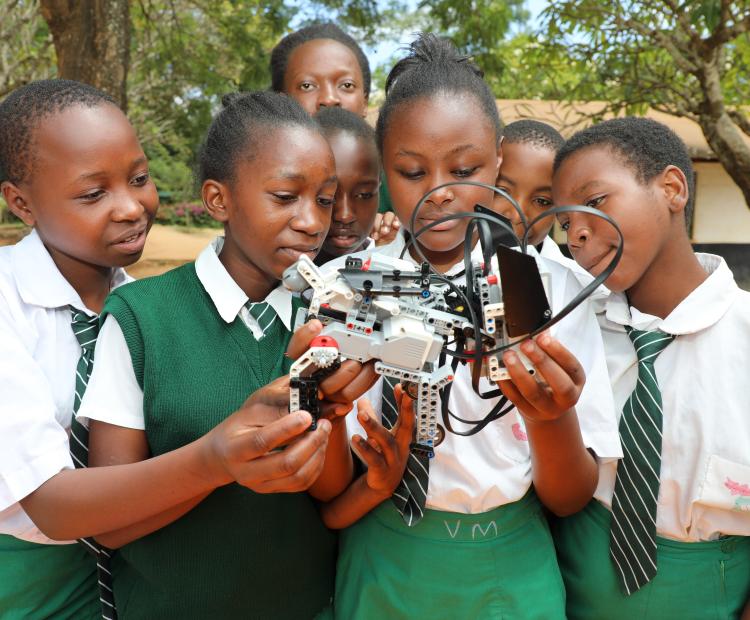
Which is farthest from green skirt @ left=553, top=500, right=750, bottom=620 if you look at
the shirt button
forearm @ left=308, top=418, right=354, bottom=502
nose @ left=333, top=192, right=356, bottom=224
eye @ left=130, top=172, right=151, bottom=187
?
eye @ left=130, top=172, right=151, bottom=187

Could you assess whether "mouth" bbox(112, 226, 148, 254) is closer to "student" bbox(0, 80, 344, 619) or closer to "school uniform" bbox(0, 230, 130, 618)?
"student" bbox(0, 80, 344, 619)

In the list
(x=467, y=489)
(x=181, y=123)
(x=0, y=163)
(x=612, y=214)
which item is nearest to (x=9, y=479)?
(x=0, y=163)

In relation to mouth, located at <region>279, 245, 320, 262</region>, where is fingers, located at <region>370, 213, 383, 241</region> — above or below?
below

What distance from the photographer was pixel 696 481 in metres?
2.08

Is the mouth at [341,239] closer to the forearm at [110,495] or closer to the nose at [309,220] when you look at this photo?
the nose at [309,220]

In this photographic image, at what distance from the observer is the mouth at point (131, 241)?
2327mm

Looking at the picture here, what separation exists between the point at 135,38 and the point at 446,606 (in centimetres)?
1415

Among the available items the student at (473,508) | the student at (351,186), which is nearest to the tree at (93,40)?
the student at (351,186)

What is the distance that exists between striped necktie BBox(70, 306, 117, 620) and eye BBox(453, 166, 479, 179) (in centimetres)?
128

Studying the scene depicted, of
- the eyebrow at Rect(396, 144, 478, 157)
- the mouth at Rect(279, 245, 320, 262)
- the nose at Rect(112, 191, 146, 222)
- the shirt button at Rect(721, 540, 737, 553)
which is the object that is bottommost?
the shirt button at Rect(721, 540, 737, 553)

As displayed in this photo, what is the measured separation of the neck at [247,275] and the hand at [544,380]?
0.91m

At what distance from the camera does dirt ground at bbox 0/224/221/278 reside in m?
17.5

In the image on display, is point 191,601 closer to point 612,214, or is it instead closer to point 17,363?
point 17,363

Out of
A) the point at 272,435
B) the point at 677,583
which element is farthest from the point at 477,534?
the point at 272,435
